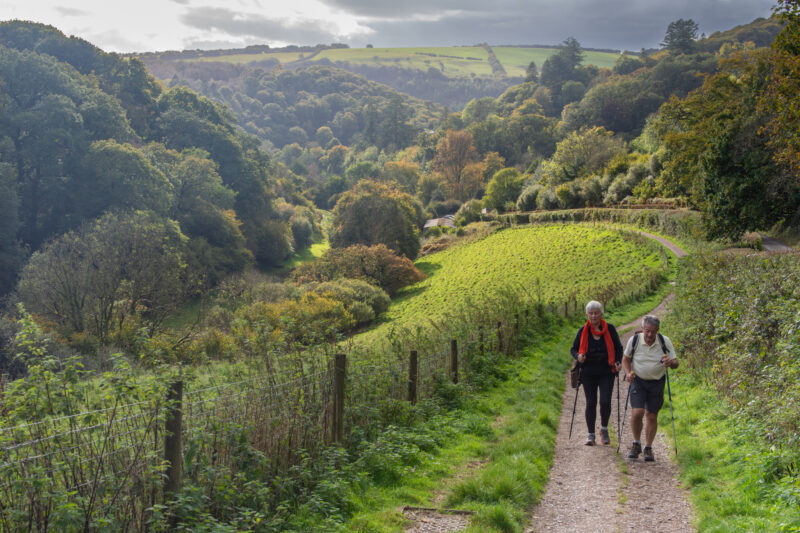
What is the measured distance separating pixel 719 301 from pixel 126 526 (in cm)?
1103

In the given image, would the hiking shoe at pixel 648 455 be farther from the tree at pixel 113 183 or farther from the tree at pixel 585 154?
the tree at pixel 585 154

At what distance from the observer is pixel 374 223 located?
59531 millimetres

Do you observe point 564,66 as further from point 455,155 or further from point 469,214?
point 469,214

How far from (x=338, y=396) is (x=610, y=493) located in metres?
3.73

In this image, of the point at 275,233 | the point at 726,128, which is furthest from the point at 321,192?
the point at 726,128

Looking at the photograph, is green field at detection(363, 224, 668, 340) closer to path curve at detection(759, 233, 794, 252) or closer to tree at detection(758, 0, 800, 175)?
path curve at detection(759, 233, 794, 252)

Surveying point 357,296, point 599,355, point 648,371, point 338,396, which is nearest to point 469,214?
point 357,296

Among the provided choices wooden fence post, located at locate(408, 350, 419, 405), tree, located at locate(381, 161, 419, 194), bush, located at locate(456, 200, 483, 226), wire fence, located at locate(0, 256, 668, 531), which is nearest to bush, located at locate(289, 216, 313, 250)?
bush, located at locate(456, 200, 483, 226)

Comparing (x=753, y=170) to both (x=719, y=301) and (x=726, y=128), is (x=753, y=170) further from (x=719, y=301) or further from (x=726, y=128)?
(x=719, y=301)

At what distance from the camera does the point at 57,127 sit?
44625 mm

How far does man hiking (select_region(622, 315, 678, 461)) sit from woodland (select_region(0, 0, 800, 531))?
1.28 metres

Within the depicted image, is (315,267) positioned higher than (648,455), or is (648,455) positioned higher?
(648,455)

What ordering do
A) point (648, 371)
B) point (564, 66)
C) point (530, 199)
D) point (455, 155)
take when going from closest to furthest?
point (648, 371) → point (530, 199) → point (455, 155) → point (564, 66)

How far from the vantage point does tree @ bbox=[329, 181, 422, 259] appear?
59.0 metres
